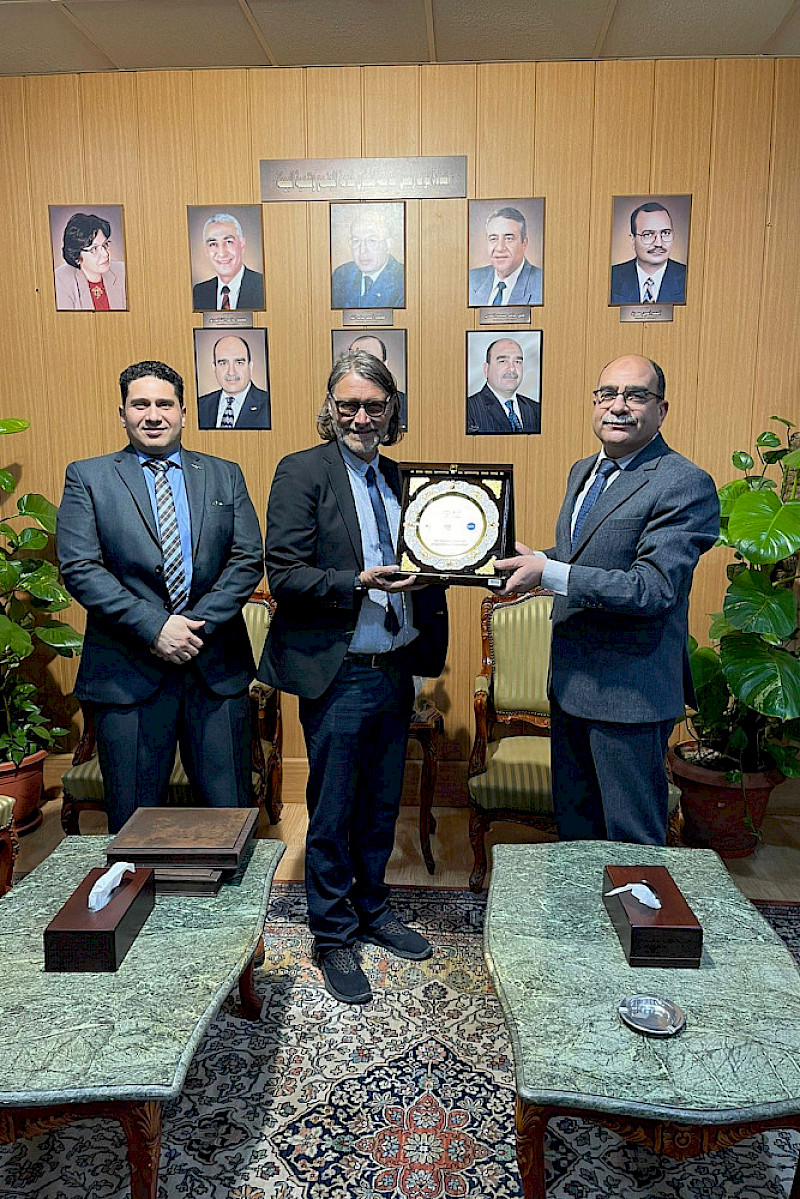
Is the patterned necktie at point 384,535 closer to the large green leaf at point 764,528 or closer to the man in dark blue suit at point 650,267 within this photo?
the large green leaf at point 764,528

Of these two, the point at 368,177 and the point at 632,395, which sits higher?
the point at 368,177

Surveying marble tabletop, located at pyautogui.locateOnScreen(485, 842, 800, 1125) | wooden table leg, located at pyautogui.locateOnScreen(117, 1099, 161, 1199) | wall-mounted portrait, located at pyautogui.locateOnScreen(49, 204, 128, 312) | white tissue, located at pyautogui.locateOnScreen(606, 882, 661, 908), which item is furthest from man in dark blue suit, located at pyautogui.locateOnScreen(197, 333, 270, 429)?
wooden table leg, located at pyautogui.locateOnScreen(117, 1099, 161, 1199)

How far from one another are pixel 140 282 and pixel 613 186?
6.79ft

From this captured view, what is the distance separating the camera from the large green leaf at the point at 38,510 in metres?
3.92

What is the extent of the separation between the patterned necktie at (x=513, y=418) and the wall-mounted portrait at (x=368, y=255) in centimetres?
62

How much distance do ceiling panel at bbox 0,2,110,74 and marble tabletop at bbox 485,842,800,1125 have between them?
3.39m

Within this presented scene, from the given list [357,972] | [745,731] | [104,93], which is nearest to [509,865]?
[357,972]

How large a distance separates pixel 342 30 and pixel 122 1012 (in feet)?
11.2

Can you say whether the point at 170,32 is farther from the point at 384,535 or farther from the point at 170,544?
the point at 384,535

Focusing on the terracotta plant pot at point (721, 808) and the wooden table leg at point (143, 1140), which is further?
the terracotta plant pot at point (721, 808)

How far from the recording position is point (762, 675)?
11.0ft

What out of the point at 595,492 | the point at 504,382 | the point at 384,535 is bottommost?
the point at 384,535

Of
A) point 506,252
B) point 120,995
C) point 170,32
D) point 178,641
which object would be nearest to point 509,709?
point 178,641

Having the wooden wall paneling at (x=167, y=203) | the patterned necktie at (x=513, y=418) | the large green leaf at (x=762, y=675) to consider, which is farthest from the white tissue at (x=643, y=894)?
the wooden wall paneling at (x=167, y=203)
